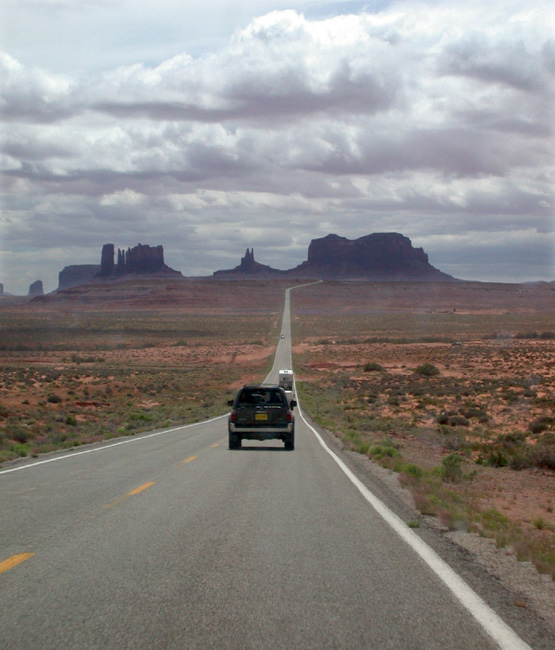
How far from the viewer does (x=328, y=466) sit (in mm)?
15281

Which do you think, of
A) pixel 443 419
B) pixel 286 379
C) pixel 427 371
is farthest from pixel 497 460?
pixel 427 371

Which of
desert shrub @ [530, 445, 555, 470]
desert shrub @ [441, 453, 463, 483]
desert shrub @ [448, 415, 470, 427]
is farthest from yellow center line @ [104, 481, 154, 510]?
desert shrub @ [448, 415, 470, 427]

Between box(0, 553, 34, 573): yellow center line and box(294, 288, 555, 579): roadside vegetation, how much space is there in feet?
15.0

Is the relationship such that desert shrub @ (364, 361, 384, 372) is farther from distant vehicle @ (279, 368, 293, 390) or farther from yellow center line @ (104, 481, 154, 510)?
yellow center line @ (104, 481, 154, 510)

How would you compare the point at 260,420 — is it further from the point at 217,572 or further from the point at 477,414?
the point at 477,414

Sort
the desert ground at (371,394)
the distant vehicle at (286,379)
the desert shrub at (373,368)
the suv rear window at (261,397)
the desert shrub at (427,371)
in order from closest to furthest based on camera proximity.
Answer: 1. the desert ground at (371,394)
2. the suv rear window at (261,397)
3. the distant vehicle at (286,379)
4. the desert shrub at (427,371)
5. the desert shrub at (373,368)

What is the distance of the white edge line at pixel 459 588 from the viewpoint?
5.00 metres

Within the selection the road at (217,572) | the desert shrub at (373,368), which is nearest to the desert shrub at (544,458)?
the road at (217,572)

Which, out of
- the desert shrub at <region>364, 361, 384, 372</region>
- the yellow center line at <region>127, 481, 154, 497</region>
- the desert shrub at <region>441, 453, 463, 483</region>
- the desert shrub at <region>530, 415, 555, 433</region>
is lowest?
the desert shrub at <region>364, 361, 384, 372</region>

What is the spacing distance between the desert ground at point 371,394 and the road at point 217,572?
1696 millimetres

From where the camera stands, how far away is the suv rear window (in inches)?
749

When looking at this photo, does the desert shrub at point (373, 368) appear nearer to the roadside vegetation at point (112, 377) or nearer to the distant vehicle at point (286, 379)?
the roadside vegetation at point (112, 377)

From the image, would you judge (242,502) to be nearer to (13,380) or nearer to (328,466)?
(328,466)

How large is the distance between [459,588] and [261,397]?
13.4 metres
